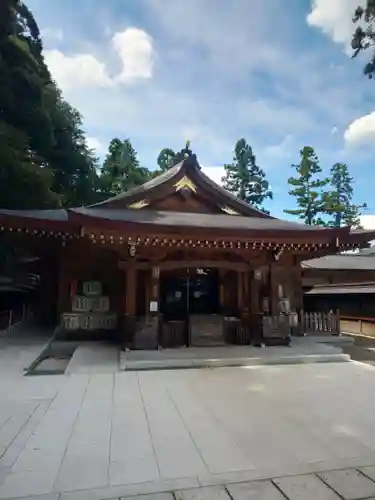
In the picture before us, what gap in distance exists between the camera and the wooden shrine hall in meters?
7.83

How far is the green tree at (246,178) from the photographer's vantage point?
38.6m

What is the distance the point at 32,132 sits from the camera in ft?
58.3

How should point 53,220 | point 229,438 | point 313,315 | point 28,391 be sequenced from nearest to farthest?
point 229,438 → point 28,391 → point 53,220 → point 313,315

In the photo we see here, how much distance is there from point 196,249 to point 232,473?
6.29m

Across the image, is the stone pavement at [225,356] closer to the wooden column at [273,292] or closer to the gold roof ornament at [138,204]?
the wooden column at [273,292]

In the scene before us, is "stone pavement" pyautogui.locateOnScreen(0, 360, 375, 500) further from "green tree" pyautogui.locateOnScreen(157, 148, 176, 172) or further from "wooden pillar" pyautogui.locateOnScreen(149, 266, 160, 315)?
"green tree" pyautogui.locateOnScreen(157, 148, 176, 172)

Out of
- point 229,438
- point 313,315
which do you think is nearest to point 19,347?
point 229,438

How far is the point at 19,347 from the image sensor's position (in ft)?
28.6

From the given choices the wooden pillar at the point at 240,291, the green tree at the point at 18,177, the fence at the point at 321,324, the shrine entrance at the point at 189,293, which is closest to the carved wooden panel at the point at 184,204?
the shrine entrance at the point at 189,293

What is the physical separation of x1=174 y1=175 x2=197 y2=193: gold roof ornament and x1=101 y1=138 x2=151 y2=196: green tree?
14386 millimetres

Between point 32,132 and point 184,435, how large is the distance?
18.1 meters

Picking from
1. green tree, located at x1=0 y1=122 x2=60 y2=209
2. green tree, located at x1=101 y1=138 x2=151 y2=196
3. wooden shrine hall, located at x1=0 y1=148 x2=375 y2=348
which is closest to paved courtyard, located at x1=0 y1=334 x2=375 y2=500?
wooden shrine hall, located at x1=0 y1=148 x2=375 y2=348

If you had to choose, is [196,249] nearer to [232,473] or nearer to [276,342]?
[276,342]

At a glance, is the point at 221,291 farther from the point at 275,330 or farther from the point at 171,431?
the point at 171,431
